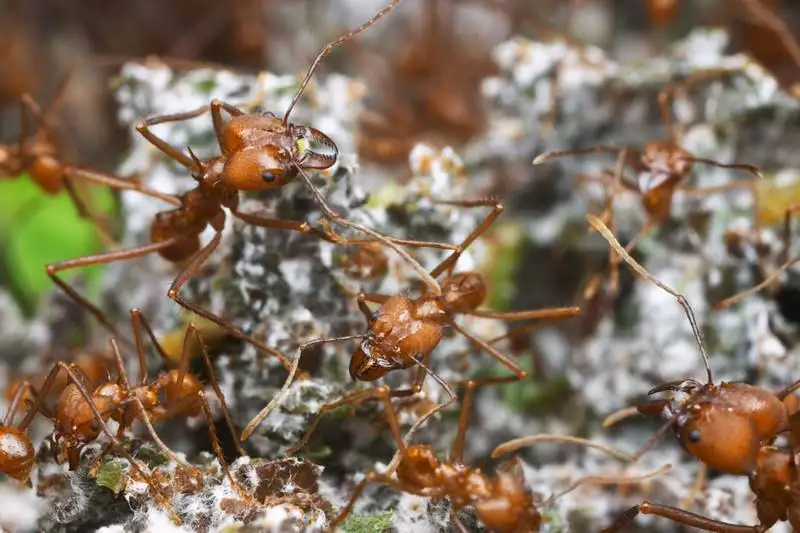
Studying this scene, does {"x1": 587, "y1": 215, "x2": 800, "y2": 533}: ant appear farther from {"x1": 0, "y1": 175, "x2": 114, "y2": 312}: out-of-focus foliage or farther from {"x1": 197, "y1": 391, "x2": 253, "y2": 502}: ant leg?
{"x1": 0, "y1": 175, "x2": 114, "y2": 312}: out-of-focus foliage

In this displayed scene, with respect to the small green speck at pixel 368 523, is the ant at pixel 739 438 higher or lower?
higher

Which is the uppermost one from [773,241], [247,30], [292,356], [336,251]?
[247,30]

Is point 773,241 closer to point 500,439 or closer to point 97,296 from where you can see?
point 500,439

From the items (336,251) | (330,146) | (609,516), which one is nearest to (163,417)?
(336,251)

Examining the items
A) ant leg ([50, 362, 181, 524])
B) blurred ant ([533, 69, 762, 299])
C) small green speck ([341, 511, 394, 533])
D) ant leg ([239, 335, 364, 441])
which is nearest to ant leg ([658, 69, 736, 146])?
blurred ant ([533, 69, 762, 299])

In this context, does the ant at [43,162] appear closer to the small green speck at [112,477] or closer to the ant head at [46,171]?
the ant head at [46,171]

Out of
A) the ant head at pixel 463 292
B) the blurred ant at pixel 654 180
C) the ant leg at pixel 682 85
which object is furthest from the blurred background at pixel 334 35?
the ant head at pixel 463 292
